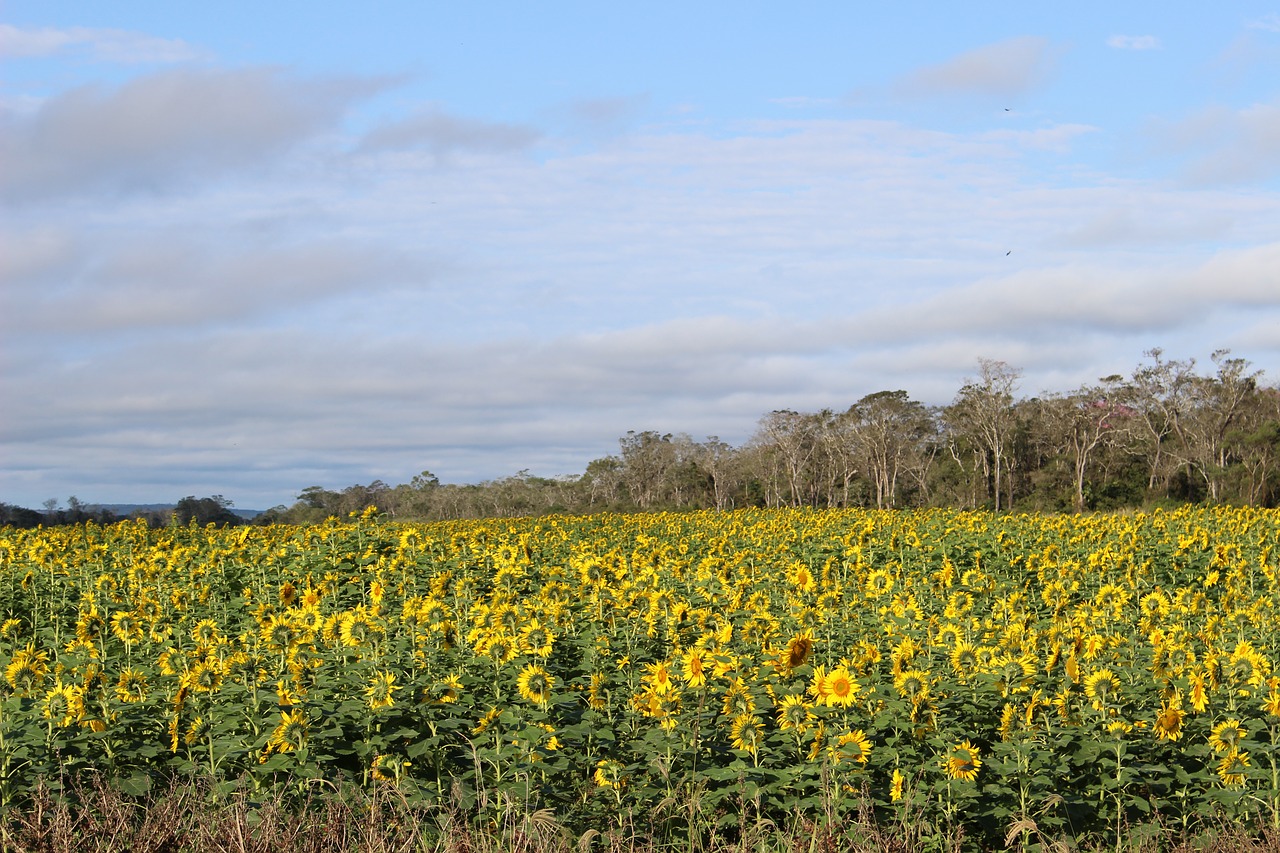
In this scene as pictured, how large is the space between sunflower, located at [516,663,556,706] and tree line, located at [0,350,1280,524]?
1893 inches

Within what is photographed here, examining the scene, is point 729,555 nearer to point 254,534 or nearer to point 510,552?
point 510,552

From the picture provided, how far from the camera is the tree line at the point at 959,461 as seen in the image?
6506 centimetres

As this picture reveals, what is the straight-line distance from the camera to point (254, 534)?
15508 mm

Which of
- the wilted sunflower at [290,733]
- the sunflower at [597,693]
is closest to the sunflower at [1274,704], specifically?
the sunflower at [597,693]

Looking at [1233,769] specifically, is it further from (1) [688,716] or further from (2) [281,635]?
(2) [281,635]

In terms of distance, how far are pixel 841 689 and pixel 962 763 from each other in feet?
2.34

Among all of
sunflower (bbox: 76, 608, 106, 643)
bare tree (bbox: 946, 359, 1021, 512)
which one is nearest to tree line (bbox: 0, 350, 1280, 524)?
bare tree (bbox: 946, 359, 1021, 512)

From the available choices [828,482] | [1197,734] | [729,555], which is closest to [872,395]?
[828,482]

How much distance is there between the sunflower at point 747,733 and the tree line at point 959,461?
1924 inches

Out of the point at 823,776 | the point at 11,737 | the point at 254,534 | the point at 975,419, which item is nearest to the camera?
the point at 823,776

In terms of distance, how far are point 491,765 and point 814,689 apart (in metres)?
1.83

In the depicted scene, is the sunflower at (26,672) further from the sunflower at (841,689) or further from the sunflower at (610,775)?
the sunflower at (841,689)

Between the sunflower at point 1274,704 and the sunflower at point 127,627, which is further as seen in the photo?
the sunflower at point 127,627

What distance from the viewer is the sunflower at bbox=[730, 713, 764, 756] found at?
600cm
